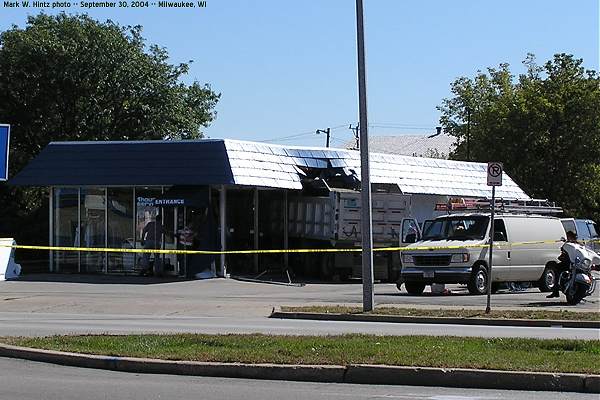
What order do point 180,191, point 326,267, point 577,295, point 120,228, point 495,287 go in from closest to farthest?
point 577,295 < point 495,287 < point 180,191 < point 326,267 < point 120,228

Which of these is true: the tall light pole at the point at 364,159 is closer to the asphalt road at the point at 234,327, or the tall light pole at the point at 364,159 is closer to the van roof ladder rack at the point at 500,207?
the asphalt road at the point at 234,327

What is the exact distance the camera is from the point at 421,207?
36656 millimetres

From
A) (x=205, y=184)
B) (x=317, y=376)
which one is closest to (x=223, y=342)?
(x=317, y=376)

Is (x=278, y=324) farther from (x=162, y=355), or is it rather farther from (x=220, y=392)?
(x=220, y=392)

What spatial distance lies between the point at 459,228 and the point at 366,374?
1472 cm

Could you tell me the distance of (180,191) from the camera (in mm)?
30609

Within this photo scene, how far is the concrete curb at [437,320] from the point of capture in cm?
1672

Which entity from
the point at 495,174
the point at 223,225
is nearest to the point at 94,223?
the point at 223,225

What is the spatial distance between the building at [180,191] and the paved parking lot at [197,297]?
1.59 meters

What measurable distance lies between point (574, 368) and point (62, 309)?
44.7 ft

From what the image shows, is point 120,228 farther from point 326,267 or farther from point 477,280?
point 477,280

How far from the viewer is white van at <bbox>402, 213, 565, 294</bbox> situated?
934 inches

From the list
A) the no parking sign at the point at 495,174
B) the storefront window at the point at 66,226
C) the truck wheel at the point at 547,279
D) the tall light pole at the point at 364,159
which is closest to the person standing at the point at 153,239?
the storefront window at the point at 66,226

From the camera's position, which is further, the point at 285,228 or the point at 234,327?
the point at 285,228
